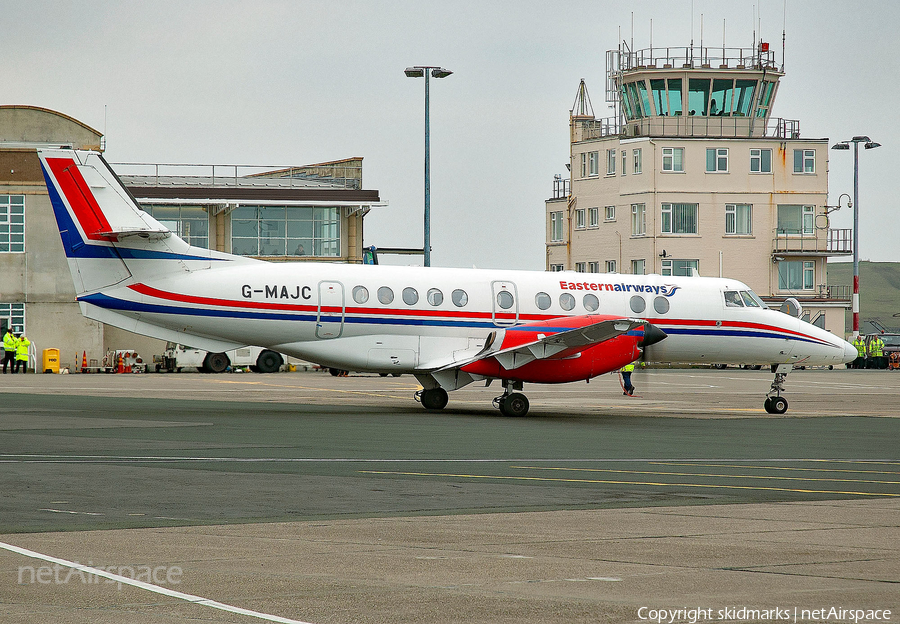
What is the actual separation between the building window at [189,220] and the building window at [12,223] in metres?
7.64

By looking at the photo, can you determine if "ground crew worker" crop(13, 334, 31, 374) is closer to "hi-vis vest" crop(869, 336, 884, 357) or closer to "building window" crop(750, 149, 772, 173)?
"building window" crop(750, 149, 772, 173)

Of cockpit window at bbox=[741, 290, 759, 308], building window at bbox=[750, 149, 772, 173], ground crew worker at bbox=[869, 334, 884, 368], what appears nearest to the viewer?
cockpit window at bbox=[741, 290, 759, 308]

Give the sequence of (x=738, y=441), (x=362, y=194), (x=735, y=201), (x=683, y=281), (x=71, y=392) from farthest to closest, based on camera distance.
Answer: (x=735, y=201)
(x=362, y=194)
(x=71, y=392)
(x=683, y=281)
(x=738, y=441)

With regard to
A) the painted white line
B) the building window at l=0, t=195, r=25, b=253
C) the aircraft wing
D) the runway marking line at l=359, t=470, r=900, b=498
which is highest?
the building window at l=0, t=195, r=25, b=253

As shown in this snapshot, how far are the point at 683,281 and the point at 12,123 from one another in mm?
38648

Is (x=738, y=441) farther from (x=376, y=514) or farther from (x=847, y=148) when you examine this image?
(x=847, y=148)

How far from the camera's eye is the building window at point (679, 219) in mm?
71625

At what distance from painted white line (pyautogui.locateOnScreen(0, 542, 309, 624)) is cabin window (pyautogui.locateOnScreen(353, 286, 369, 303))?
53.0 feet

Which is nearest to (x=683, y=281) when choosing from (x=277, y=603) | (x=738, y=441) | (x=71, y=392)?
(x=738, y=441)

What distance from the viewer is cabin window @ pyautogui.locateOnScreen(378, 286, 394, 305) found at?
23.7 m

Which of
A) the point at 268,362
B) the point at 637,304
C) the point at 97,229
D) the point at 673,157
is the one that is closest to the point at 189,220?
the point at 268,362

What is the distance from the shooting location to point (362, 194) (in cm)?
6059

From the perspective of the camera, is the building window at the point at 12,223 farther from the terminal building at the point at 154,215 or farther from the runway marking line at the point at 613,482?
the runway marking line at the point at 613,482

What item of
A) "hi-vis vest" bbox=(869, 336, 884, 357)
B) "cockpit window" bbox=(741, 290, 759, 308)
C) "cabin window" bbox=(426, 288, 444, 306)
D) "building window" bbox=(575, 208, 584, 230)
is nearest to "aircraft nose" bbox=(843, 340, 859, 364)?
"cockpit window" bbox=(741, 290, 759, 308)
